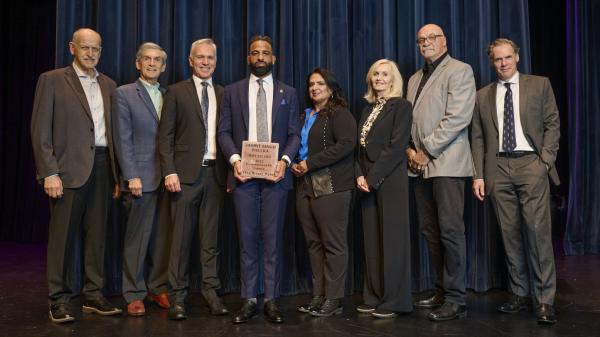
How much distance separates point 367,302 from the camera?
3.60 metres

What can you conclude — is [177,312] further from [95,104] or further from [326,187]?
[95,104]

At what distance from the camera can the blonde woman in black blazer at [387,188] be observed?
345 centimetres

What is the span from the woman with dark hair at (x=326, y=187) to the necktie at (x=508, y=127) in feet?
2.93

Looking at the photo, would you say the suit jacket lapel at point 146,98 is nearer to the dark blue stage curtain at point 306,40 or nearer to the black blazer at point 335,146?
the dark blue stage curtain at point 306,40

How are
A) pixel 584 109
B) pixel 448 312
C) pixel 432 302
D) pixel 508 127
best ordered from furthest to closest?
pixel 584 109, pixel 432 302, pixel 508 127, pixel 448 312

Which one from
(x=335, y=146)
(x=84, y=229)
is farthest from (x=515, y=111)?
(x=84, y=229)

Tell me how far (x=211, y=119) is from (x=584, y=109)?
161 inches

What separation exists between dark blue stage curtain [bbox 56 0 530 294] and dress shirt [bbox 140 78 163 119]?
621 millimetres

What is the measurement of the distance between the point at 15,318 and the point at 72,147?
3.42ft

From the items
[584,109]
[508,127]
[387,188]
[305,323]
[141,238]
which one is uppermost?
[584,109]

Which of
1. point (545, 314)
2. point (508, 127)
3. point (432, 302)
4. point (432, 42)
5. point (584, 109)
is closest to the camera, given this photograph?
point (545, 314)

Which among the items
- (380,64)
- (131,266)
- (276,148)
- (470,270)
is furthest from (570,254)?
(131,266)

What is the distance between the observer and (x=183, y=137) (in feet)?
11.4

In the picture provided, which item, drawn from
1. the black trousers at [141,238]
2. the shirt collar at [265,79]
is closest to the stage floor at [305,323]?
the black trousers at [141,238]
